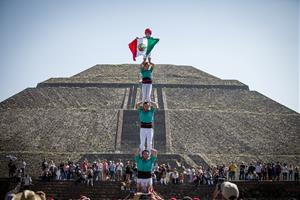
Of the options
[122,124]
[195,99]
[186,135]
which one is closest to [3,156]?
[122,124]

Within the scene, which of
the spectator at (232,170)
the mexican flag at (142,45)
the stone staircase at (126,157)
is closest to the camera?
the mexican flag at (142,45)

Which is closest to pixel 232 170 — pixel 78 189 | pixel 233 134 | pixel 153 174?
pixel 153 174

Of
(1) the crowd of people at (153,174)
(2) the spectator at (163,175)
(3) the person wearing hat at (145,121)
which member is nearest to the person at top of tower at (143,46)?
(3) the person wearing hat at (145,121)

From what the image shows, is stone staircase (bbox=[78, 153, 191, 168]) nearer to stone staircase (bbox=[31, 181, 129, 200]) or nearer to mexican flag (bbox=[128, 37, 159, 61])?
stone staircase (bbox=[31, 181, 129, 200])

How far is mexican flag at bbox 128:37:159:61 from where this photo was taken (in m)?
14.5

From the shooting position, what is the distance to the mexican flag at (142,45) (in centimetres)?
1445

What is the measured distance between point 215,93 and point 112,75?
59.6ft

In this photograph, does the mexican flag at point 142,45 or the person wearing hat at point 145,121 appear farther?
the mexican flag at point 142,45

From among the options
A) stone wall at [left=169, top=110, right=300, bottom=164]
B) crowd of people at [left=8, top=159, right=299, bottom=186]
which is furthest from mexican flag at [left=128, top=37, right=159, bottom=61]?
stone wall at [left=169, top=110, right=300, bottom=164]

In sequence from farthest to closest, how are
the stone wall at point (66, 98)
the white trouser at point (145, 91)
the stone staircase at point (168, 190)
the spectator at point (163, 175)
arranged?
the stone wall at point (66, 98), the spectator at point (163, 175), the stone staircase at point (168, 190), the white trouser at point (145, 91)

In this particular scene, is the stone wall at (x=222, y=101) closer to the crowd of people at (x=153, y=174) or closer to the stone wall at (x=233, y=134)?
the stone wall at (x=233, y=134)

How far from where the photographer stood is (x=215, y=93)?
206ft

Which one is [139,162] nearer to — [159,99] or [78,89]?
[159,99]

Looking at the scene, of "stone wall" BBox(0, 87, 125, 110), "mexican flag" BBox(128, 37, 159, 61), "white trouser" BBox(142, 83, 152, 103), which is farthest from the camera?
"stone wall" BBox(0, 87, 125, 110)
